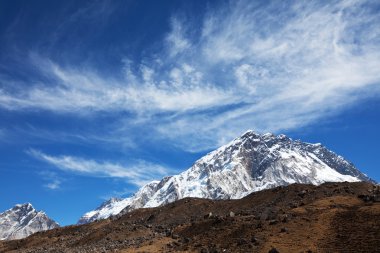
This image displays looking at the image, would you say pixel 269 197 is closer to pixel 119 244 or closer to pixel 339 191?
pixel 339 191

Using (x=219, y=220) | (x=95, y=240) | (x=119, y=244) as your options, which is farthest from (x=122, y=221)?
(x=219, y=220)

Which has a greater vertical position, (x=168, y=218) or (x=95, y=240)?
(x=168, y=218)

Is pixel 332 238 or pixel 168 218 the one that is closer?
pixel 332 238

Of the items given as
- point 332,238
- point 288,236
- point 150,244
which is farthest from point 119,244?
point 332,238

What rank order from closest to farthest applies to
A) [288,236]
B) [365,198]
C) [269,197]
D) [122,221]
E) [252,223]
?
[288,236] → [252,223] → [365,198] → [269,197] → [122,221]

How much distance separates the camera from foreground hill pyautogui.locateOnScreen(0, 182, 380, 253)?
44.1 m

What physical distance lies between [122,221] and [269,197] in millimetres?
28960

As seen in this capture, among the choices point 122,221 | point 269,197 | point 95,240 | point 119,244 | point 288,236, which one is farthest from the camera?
point 122,221

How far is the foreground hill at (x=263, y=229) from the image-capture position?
44.1 m

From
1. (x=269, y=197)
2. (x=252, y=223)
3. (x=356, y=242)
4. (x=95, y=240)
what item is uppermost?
(x=269, y=197)

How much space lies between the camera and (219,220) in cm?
5581

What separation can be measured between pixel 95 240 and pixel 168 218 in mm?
15524

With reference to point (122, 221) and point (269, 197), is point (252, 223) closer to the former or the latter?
point (269, 197)

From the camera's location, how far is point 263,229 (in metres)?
48.7
